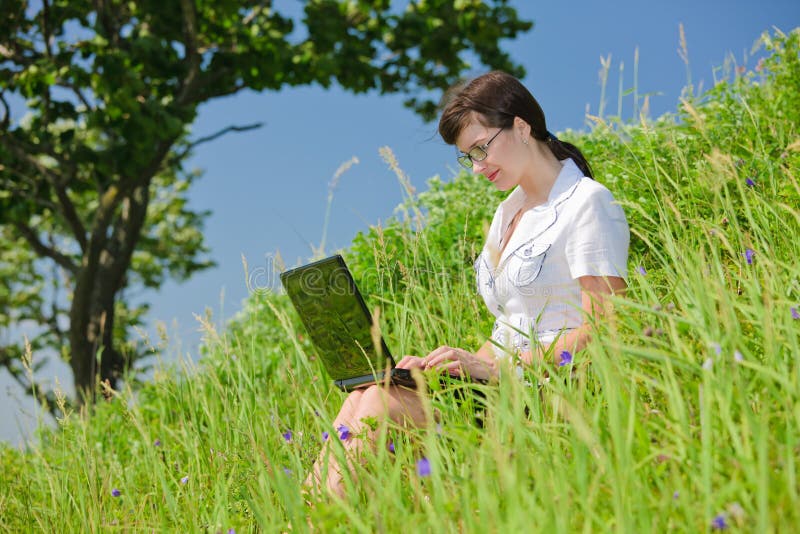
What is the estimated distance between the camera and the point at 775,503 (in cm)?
157

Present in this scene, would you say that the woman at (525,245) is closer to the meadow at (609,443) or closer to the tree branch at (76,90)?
the meadow at (609,443)

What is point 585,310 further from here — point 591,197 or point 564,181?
point 564,181

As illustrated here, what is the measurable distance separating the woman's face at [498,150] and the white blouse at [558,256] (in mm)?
185

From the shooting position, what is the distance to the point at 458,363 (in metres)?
2.56

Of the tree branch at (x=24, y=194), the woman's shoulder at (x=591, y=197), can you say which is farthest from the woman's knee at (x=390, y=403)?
the tree branch at (x=24, y=194)

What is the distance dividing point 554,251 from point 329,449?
120cm

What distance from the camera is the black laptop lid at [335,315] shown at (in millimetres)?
2674

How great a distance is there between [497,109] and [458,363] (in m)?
1.17

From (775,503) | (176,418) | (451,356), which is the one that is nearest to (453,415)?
(451,356)

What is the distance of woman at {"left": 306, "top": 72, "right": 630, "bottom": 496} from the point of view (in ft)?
8.63

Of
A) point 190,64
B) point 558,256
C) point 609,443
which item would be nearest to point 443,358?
point 558,256

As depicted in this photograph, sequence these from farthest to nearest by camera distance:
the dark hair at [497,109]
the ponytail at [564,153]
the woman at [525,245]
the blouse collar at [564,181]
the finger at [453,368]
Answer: the ponytail at [564,153]
the dark hair at [497,109]
the blouse collar at [564,181]
the woman at [525,245]
the finger at [453,368]

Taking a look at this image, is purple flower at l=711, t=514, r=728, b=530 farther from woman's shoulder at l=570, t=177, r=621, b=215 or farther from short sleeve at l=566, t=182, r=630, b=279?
woman's shoulder at l=570, t=177, r=621, b=215

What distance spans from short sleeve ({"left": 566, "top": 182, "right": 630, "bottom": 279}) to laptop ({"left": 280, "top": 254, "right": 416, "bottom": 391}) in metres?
0.79
